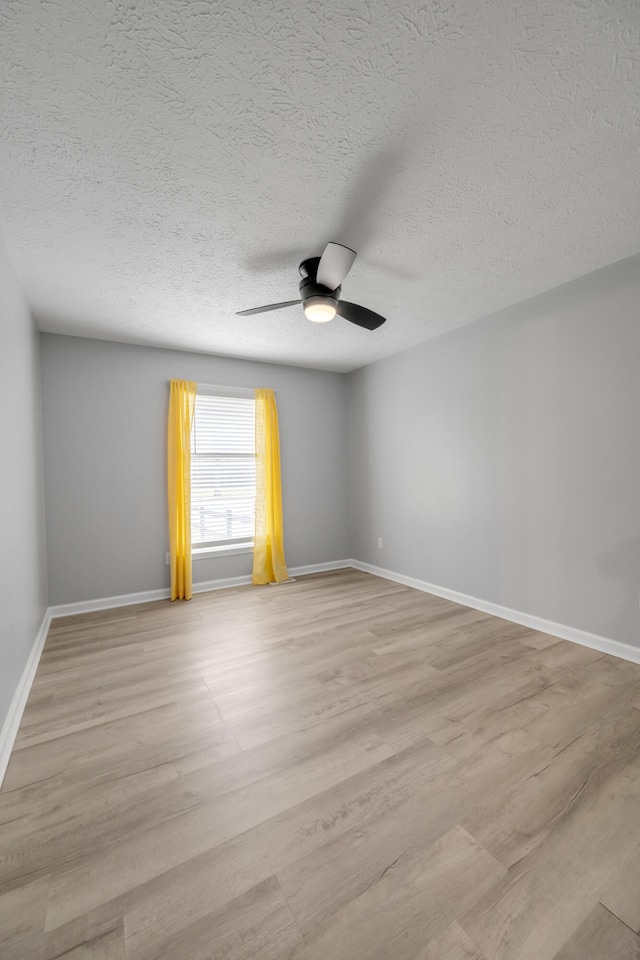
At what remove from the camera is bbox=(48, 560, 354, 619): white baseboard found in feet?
11.5

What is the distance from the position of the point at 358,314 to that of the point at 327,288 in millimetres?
333

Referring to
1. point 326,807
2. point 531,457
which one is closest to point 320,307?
point 531,457

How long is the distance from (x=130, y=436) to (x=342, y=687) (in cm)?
301

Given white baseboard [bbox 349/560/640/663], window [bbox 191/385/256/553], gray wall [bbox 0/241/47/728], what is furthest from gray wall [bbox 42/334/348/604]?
white baseboard [bbox 349/560/640/663]

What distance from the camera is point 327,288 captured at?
2262mm

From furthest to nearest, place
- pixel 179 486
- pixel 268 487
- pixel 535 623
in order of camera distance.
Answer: pixel 268 487
pixel 179 486
pixel 535 623

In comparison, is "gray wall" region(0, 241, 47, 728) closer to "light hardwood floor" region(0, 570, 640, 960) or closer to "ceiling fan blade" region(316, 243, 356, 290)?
"light hardwood floor" region(0, 570, 640, 960)

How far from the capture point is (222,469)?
4.32 m

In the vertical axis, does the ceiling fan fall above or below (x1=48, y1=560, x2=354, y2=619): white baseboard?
above

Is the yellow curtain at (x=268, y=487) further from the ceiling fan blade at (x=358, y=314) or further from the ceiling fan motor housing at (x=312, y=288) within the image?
the ceiling fan motor housing at (x=312, y=288)

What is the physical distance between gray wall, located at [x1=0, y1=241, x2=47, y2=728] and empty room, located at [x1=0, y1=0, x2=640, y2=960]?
4cm

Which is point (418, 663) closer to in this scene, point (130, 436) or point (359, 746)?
point (359, 746)

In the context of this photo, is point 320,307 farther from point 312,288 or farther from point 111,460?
point 111,460

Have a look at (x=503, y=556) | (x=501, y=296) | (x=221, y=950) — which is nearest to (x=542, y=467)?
(x=503, y=556)
